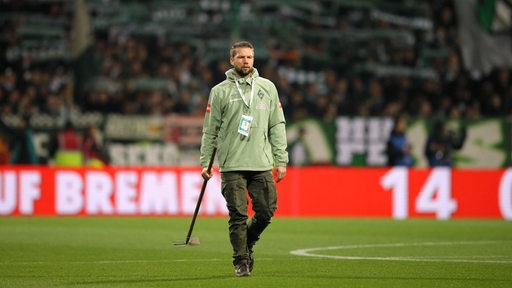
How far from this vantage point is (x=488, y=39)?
96.8 ft

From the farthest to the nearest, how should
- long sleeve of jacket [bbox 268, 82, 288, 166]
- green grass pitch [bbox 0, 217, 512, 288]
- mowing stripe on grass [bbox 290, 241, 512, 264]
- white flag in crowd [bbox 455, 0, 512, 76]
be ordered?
white flag in crowd [bbox 455, 0, 512, 76]
mowing stripe on grass [bbox 290, 241, 512, 264]
long sleeve of jacket [bbox 268, 82, 288, 166]
green grass pitch [bbox 0, 217, 512, 288]

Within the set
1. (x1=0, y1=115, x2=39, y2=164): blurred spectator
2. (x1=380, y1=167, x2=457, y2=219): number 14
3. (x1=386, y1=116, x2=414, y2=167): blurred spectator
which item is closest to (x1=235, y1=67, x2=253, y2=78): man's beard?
(x1=380, y1=167, x2=457, y2=219): number 14

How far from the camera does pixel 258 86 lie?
1142 cm

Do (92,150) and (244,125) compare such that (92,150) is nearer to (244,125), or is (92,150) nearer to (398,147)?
(398,147)

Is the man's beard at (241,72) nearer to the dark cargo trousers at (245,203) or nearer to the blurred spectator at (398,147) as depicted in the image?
the dark cargo trousers at (245,203)

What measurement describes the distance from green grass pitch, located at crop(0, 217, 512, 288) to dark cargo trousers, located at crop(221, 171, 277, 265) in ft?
1.19

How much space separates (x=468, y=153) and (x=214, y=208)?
6.89 m

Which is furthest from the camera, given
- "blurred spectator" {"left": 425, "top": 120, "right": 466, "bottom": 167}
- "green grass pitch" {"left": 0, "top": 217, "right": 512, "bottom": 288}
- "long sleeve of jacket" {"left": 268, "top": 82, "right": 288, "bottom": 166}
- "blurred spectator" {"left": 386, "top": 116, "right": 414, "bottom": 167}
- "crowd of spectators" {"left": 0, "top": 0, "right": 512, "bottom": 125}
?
"crowd of spectators" {"left": 0, "top": 0, "right": 512, "bottom": 125}

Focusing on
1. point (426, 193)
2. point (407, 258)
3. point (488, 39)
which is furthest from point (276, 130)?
point (488, 39)

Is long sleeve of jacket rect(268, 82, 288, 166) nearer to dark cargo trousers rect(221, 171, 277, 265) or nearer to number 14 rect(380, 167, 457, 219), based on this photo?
dark cargo trousers rect(221, 171, 277, 265)

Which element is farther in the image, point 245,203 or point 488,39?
point 488,39

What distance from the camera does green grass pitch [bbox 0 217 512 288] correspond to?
11.1 m

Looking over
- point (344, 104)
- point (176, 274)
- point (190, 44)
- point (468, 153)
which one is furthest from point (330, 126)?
point (176, 274)

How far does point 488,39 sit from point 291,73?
18.0 ft
